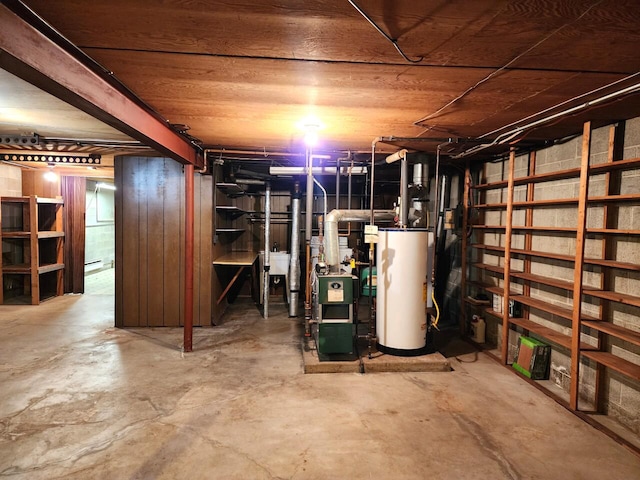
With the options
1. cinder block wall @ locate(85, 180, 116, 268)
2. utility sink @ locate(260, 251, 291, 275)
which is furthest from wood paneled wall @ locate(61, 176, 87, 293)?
utility sink @ locate(260, 251, 291, 275)

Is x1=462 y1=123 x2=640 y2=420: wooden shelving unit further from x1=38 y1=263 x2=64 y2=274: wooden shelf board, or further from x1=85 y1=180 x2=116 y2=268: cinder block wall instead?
x1=85 y1=180 x2=116 y2=268: cinder block wall

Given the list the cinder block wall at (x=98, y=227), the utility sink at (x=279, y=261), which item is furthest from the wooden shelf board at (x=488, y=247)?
the cinder block wall at (x=98, y=227)

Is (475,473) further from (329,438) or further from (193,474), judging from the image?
(193,474)

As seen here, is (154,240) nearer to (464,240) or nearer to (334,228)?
(334,228)

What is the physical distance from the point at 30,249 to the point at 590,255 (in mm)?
8041

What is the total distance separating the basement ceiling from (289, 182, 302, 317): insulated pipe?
2.82m

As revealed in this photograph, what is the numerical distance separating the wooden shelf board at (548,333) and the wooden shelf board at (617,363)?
15 centimetres

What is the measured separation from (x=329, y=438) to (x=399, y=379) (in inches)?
46.5

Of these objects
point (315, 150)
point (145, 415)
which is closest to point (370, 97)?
point (315, 150)

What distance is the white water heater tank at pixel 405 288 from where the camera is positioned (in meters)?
3.79

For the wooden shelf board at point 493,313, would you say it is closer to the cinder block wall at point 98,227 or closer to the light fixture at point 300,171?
the light fixture at point 300,171

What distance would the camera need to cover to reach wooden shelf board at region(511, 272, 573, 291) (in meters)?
3.13

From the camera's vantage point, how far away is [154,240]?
16.1 feet

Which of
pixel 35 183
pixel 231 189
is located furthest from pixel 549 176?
pixel 35 183
